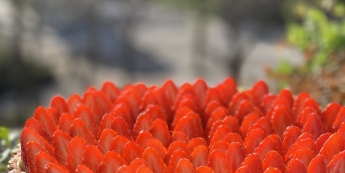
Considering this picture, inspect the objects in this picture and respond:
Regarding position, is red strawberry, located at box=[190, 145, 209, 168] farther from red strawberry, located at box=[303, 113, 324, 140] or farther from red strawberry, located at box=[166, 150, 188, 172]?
red strawberry, located at box=[303, 113, 324, 140]

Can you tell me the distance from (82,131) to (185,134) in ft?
1.83

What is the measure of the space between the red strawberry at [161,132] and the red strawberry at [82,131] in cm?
32

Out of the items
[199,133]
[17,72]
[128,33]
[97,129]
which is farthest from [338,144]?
[128,33]

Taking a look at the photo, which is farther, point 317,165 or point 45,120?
point 45,120

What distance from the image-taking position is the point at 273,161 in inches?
87.6

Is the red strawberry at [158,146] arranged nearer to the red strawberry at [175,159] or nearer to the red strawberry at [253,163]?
the red strawberry at [175,159]

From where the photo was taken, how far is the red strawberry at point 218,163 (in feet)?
7.28

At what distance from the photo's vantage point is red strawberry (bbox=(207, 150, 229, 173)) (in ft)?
7.28

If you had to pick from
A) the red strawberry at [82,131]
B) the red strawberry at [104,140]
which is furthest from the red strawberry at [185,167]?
the red strawberry at [82,131]

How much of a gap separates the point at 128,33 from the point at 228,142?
17266mm

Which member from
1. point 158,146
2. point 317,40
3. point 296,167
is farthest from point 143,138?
point 317,40

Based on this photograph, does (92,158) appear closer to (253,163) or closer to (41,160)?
(41,160)

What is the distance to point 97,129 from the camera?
9.16 feet

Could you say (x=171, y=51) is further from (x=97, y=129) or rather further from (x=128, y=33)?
(x=97, y=129)
